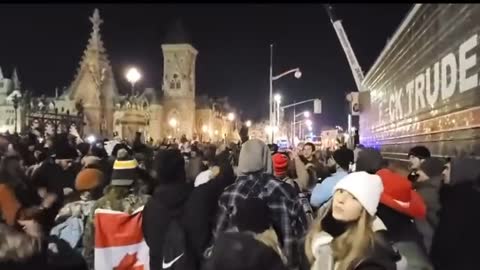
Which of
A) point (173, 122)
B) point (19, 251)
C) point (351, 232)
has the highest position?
point (173, 122)

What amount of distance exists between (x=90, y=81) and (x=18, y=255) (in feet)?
271

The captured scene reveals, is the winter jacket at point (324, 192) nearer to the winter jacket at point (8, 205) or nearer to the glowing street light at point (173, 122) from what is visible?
the winter jacket at point (8, 205)

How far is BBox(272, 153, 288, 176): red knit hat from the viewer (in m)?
8.32

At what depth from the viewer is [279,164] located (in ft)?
27.4

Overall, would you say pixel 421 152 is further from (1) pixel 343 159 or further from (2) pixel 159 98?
(2) pixel 159 98

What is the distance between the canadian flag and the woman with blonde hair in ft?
6.95

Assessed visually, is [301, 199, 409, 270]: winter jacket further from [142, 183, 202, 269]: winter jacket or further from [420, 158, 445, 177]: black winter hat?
[420, 158, 445, 177]: black winter hat

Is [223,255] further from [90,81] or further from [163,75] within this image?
[163,75]

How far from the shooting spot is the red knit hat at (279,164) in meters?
8.32

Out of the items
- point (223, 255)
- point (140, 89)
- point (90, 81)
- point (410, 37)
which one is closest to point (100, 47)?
point (90, 81)

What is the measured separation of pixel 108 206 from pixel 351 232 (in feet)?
8.64

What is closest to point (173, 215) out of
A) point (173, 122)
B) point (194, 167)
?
point (194, 167)

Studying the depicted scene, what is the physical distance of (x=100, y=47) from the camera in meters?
86.1

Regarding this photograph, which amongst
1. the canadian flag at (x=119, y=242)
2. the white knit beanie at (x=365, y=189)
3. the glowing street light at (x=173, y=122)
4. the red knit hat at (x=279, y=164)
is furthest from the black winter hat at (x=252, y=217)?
the glowing street light at (x=173, y=122)
